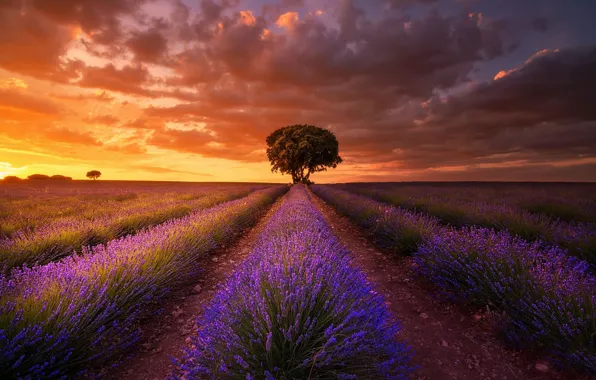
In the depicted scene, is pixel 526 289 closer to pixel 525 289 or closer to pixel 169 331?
pixel 525 289

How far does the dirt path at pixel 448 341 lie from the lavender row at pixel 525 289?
0.17 meters

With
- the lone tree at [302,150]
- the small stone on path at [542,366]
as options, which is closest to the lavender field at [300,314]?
the small stone on path at [542,366]

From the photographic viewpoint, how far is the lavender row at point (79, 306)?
1.93 m

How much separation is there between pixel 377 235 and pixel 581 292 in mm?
5120

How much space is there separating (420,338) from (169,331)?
9.06 feet

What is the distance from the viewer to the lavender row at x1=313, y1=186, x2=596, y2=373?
2208mm

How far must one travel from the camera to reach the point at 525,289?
286 cm

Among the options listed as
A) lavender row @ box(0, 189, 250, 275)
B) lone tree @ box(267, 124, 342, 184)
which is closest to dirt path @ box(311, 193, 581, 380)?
lavender row @ box(0, 189, 250, 275)

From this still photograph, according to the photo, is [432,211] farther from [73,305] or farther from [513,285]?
[73,305]

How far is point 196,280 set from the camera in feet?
15.0

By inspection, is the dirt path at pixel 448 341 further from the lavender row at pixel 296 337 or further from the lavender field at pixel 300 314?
the lavender row at pixel 296 337

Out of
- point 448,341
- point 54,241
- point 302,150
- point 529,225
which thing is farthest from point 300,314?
point 302,150

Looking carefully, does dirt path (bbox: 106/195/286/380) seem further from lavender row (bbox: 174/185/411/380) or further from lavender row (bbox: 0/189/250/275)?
lavender row (bbox: 0/189/250/275)

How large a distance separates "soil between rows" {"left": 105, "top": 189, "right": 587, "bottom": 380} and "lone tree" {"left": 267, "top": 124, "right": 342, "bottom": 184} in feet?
93.8
